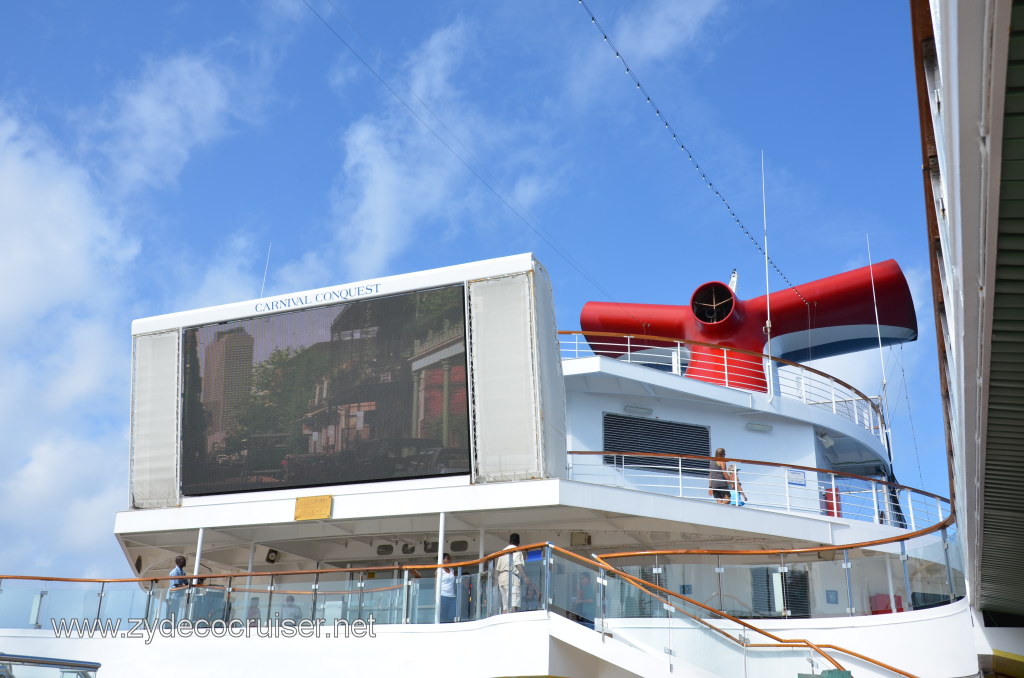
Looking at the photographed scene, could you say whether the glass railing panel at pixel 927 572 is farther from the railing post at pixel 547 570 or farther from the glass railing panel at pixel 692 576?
the railing post at pixel 547 570

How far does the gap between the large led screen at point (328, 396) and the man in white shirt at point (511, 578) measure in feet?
9.35

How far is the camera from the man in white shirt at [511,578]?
10570 mm

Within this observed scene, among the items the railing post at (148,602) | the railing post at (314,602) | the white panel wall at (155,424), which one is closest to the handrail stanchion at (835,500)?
the railing post at (314,602)

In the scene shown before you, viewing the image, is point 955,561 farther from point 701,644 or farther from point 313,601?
point 313,601

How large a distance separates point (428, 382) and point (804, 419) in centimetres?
755

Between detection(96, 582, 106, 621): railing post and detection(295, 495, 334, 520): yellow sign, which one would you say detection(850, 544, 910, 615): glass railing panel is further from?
detection(96, 582, 106, 621): railing post

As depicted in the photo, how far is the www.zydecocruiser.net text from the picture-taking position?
12.1 metres

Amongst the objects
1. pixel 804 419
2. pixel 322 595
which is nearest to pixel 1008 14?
pixel 322 595

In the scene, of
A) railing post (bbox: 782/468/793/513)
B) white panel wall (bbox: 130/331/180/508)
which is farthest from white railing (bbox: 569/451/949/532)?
white panel wall (bbox: 130/331/180/508)

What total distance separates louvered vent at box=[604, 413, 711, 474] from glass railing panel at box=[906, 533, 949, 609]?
592 centimetres

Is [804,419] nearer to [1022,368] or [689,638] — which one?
[689,638]

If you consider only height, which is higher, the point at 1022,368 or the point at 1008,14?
the point at 1008,14

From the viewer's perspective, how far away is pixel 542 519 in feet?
45.9

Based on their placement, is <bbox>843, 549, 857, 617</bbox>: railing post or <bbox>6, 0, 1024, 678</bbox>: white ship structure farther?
<bbox>843, 549, 857, 617</bbox>: railing post
